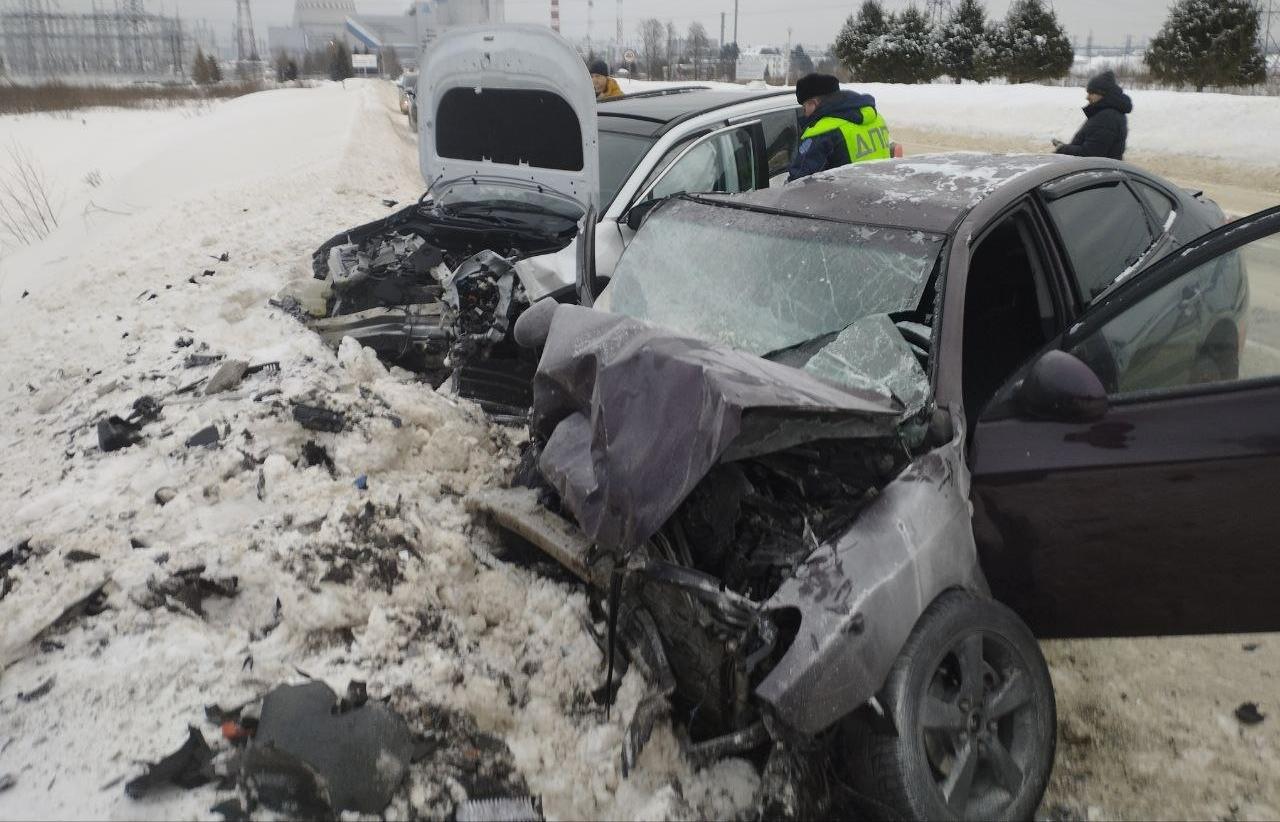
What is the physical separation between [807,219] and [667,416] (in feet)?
4.22

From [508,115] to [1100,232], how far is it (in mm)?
3757

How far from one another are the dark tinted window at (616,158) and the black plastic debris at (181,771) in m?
3.90

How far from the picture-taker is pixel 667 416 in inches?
97.1

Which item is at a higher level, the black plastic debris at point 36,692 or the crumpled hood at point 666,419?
the crumpled hood at point 666,419

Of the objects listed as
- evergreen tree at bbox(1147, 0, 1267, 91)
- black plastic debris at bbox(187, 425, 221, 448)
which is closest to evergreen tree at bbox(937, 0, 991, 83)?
evergreen tree at bbox(1147, 0, 1267, 91)

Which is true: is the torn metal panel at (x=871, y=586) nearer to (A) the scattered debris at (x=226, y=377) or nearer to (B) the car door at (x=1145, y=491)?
(B) the car door at (x=1145, y=491)

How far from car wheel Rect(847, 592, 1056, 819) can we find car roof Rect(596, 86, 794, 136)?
13.8 ft

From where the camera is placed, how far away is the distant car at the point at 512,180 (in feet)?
17.0

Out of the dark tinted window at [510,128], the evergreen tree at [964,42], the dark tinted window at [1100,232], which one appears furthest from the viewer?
the evergreen tree at [964,42]

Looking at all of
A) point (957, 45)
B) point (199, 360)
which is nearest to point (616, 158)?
point (199, 360)

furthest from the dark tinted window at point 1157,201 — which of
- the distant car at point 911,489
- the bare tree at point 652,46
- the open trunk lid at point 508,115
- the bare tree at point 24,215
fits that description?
the bare tree at point 652,46

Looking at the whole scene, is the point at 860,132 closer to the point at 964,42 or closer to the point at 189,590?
the point at 189,590

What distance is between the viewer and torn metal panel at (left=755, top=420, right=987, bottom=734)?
208 centimetres

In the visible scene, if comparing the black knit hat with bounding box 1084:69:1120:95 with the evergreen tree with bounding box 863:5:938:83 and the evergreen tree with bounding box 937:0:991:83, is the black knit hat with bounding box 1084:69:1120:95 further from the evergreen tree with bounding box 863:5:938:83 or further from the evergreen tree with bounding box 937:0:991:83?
the evergreen tree with bounding box 863:5:938:83
